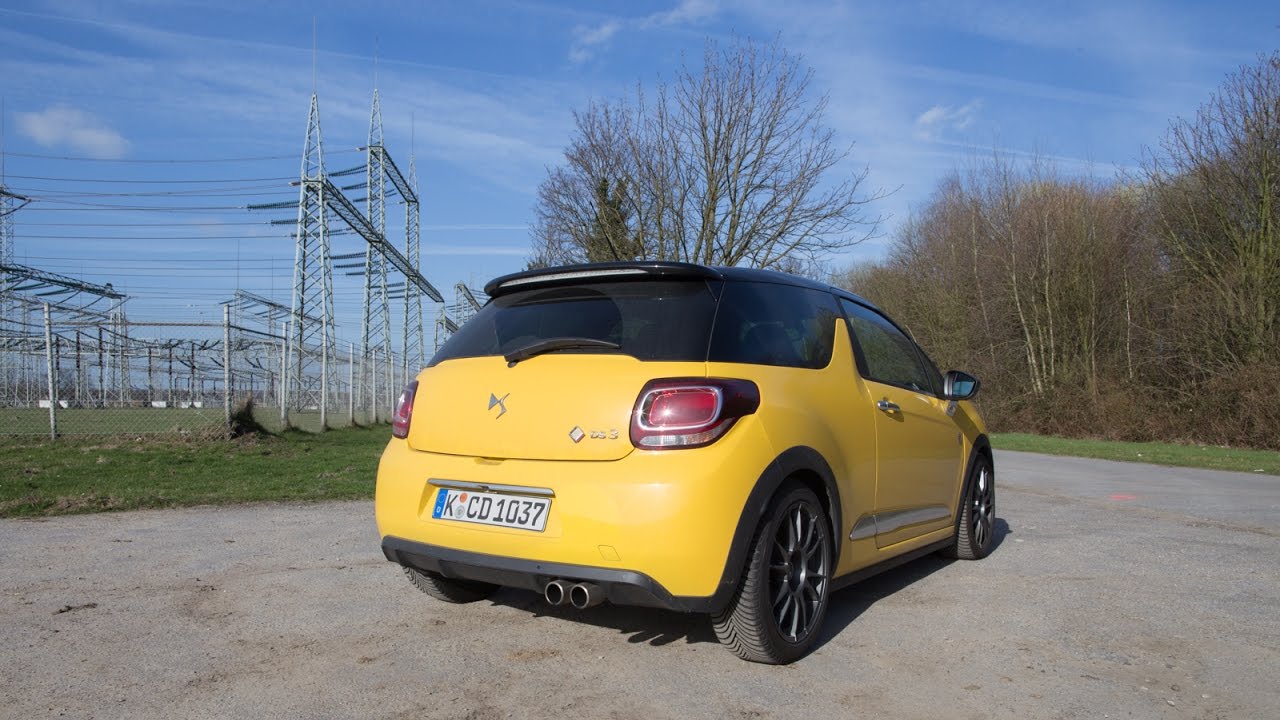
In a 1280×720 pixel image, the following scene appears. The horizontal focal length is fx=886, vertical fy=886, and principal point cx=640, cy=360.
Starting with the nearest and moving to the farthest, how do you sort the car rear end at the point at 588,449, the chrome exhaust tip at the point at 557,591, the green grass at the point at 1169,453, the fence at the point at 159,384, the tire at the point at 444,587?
the car rear end at the point at 588,449 → the chrome exhaust tip at the point at 557,591 → the tire at the point at 444,587 → the fence at the point at 159,384 → the green grass at the point at 1169,453

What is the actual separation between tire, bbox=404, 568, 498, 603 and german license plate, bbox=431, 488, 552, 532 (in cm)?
78

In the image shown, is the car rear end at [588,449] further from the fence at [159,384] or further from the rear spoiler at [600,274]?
the fence at [159,384]

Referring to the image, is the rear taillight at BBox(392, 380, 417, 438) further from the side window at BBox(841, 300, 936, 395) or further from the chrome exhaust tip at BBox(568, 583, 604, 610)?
the side window at BBox(841, 300, 936, 395)

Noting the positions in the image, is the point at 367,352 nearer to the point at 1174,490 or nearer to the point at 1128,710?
the point at 1174,490

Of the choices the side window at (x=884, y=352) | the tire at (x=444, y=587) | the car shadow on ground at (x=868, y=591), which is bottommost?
the car shadow on ground at (x=868, y=591)

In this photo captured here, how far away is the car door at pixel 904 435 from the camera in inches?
179

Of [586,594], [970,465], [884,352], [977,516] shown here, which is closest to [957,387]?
[970,465]

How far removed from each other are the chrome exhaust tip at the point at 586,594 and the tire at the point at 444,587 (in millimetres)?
1217

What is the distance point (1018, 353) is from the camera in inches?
1218

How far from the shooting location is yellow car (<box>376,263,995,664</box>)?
327 cm

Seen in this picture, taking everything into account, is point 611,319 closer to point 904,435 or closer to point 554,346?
point 554,346

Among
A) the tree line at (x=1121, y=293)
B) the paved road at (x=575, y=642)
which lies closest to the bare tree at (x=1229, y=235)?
the tree line at (x=1121, y=293)

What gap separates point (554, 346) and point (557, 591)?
39.5 inches

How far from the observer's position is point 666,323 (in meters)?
3.61
